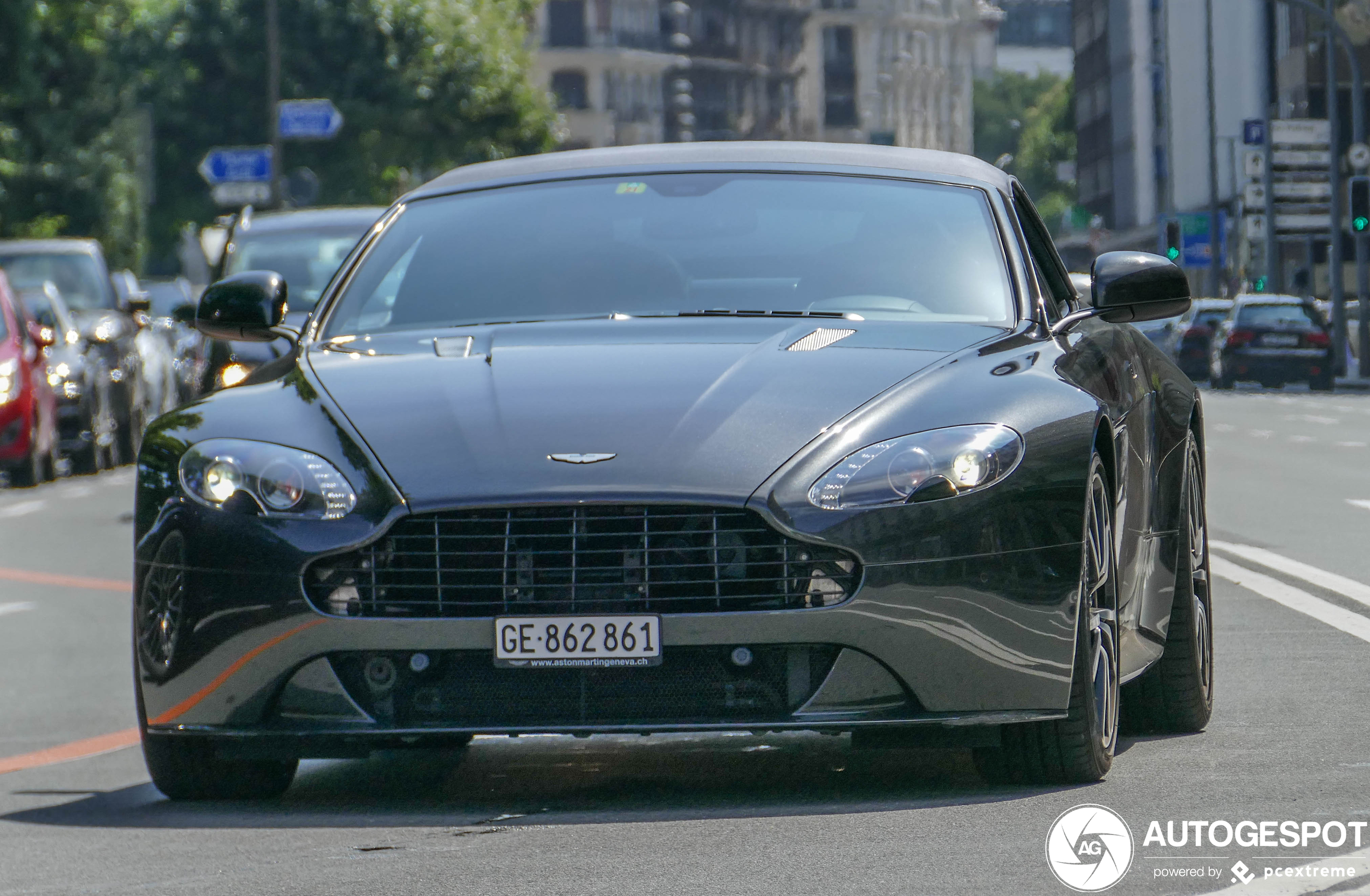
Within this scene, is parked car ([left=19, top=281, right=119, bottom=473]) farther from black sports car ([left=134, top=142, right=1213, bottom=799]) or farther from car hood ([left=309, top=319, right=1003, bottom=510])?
black sports car ([left=134, top=142, right=1213, bottom=799])

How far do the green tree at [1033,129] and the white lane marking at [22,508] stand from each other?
9411 cm

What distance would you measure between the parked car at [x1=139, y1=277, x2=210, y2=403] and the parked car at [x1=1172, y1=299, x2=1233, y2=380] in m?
17.4

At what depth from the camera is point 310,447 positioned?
5418 millimetres

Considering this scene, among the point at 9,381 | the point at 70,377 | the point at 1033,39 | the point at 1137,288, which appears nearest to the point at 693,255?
the point at 1137,288

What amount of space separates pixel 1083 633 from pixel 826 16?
16317 centimetres

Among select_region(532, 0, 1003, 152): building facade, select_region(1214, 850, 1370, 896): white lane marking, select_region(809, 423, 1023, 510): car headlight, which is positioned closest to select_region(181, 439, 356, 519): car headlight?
select_region(809, 423, 1023, 510): car headlight

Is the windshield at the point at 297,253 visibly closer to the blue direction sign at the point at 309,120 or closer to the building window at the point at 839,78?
the blue direction sign at the point at 309,120

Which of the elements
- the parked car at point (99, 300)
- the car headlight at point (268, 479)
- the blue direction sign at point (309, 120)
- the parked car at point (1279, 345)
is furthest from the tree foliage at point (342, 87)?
the car headlight at point (268, 479)

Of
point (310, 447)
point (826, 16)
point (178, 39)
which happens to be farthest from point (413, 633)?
point (826, 16)

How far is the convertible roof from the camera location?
270 inches

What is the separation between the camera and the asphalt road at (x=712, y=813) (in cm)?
455

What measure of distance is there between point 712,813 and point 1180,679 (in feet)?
5.25

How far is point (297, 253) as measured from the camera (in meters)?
16.7

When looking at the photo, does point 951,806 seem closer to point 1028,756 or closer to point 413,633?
point 1028,756
